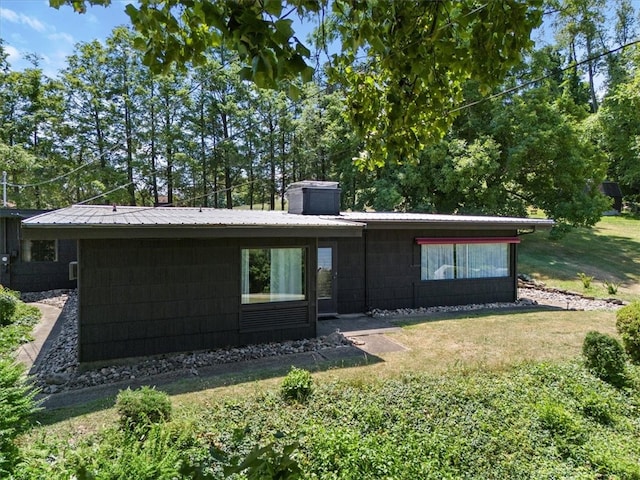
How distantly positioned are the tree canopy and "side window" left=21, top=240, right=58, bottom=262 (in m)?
12.3

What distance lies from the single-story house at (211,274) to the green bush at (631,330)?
436 cm

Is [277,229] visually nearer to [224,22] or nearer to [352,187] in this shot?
[224,22]

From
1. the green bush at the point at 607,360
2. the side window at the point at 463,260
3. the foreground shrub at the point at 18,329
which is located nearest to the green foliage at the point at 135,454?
the foreground shrub at the point at 18,329

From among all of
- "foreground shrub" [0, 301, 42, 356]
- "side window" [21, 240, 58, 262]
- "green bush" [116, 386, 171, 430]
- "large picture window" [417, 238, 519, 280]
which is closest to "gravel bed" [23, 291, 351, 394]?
"foreground shrub" [0, 301, 42, 356]

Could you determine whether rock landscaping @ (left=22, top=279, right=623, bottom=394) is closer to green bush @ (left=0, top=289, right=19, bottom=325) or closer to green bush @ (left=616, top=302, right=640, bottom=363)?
green bush @ (left=0, top=289, right=19, bottom=325)

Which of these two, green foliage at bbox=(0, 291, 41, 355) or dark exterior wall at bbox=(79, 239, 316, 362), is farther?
green foliage at bbox=(0, 291, 41, 355)

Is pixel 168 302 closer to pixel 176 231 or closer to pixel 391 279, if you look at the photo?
pixel 176 231

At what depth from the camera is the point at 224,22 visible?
1.50 meters

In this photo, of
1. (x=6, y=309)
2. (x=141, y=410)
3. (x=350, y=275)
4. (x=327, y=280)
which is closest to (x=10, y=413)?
(x=141, y=410)

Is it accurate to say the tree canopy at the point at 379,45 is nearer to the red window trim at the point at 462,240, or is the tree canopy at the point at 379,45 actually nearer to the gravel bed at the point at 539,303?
the gravel bed at the point at 539,303

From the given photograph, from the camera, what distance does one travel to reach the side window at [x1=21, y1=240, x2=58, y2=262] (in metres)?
12.1

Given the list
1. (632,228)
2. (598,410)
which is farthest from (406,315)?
(632,228)

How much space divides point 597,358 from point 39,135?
24011 mm

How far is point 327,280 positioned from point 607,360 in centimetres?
561
